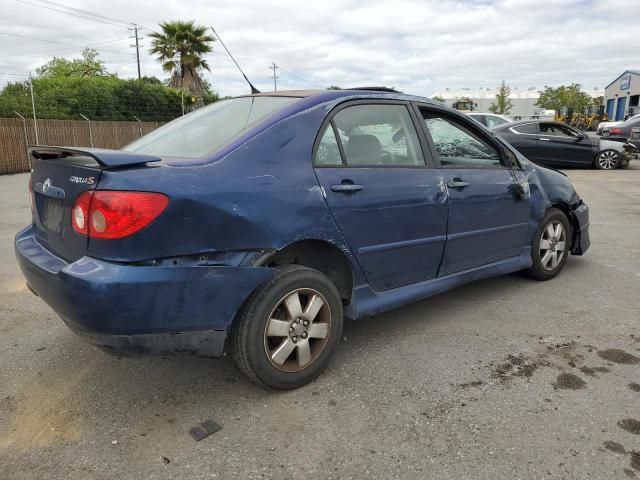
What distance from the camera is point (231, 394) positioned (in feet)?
9.52

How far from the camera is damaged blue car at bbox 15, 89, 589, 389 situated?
2418mm

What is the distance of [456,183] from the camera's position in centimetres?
364

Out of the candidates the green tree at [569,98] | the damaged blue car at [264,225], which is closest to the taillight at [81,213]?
the damaged blue car at [264,225]

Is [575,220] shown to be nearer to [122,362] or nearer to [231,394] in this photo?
[231,394]

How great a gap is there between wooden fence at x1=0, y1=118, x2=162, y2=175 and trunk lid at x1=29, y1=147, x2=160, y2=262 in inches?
526

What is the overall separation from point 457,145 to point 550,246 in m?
1.49

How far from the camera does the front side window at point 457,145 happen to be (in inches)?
146

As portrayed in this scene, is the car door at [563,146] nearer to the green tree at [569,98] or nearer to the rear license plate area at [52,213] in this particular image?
the rear license plate area at [52,213]

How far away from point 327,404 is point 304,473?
1.85 feet

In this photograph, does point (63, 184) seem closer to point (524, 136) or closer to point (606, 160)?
point (524, 136)

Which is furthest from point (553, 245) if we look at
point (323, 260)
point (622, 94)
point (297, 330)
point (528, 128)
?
point (622, 94)

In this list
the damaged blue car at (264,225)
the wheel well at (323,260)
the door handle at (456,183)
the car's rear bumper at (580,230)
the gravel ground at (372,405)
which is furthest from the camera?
the car's rear bumper at (580,230)

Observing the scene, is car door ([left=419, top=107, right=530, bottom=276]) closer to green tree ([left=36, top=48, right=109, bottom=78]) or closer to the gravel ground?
the gravel ground

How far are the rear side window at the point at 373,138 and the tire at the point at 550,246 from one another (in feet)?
5.54
